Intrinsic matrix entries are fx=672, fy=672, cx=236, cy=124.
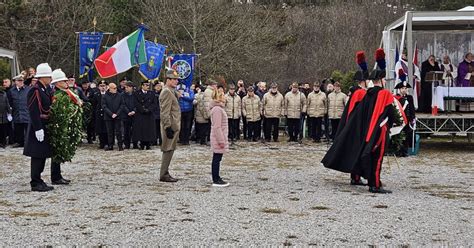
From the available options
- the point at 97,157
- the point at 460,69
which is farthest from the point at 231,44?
the point at 97,157

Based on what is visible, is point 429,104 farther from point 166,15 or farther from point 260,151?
point 166,15

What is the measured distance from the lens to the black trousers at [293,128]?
19.0 metres

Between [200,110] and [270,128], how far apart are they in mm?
2381

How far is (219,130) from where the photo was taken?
10383mm

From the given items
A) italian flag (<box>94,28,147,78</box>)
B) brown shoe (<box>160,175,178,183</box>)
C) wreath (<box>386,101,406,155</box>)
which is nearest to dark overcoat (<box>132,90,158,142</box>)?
italian flag (<box>94,28,147,78</box>)

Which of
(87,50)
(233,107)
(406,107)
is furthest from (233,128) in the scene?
(406,107)

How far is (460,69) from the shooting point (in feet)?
61.4

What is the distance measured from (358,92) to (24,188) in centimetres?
529

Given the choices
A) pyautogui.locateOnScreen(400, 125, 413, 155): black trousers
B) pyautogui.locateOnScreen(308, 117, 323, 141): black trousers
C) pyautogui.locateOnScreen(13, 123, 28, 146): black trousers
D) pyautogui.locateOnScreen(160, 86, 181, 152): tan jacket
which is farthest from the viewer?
pyautogui.locateOnScreen(308, 117, 323, 141): black trousers

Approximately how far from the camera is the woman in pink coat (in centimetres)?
1036

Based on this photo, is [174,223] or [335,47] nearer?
[174,223]

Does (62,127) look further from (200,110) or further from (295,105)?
(295,105)

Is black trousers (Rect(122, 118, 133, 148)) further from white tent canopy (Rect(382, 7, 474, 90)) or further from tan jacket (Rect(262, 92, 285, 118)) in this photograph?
white tent canopy (Rect(382, 7, 474, 90))

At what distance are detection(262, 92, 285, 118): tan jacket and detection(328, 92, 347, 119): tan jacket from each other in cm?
142
